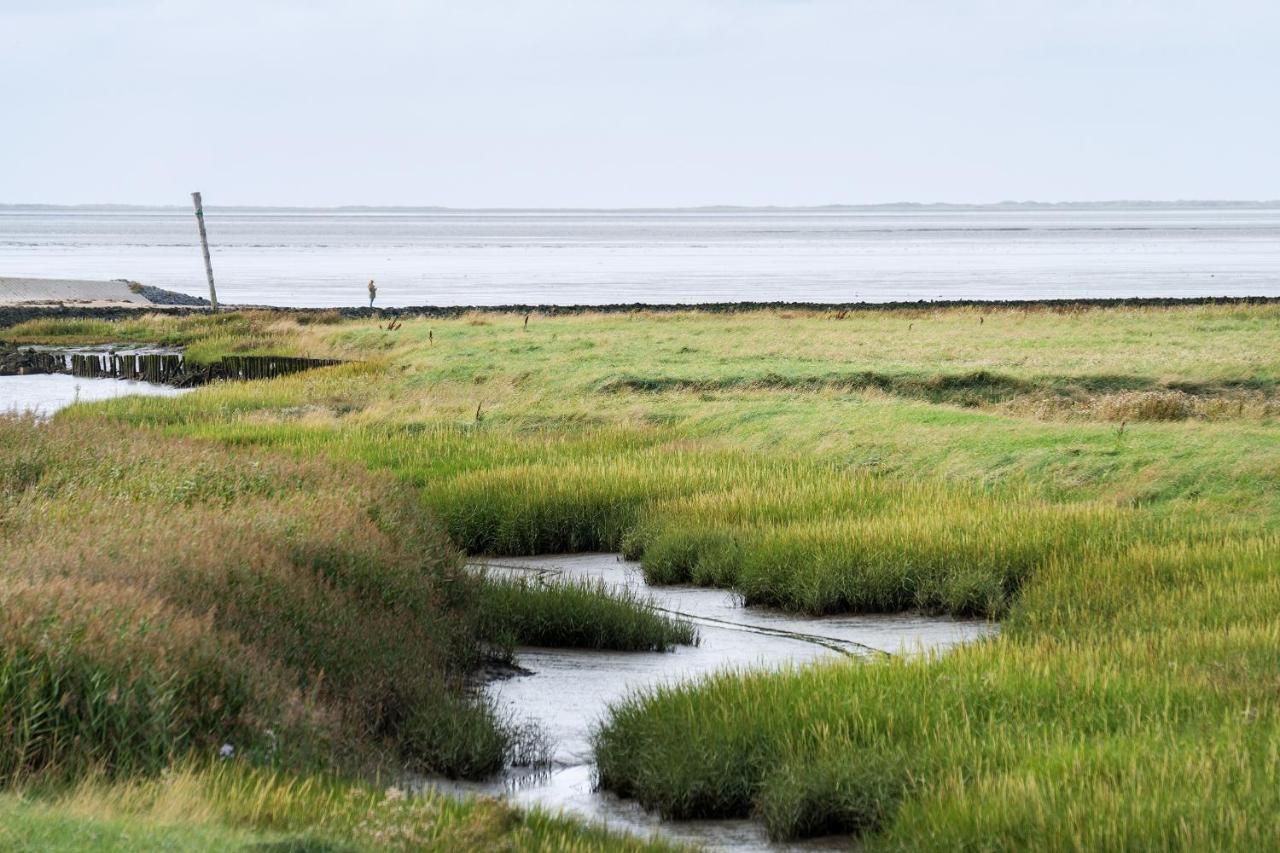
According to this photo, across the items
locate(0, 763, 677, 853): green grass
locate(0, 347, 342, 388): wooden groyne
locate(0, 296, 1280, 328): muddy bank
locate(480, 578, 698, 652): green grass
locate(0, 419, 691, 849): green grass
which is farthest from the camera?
locate(0, 296, 1280, 328): muddy bank

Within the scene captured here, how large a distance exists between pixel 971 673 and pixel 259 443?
49.1 feet

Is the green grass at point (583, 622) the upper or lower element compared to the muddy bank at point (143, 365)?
upper

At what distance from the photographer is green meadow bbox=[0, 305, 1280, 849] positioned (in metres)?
7.66

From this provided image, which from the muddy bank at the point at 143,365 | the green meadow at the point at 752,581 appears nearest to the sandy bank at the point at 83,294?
the muddy bank at the point at 143,365

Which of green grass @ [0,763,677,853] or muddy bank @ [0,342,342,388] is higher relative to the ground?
green grass @ [0,763,677,853]

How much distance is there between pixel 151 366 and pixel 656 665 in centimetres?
3066

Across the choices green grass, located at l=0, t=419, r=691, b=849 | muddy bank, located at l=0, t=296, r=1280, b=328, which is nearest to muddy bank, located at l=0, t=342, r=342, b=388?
muddy bank, located at l=0, t=296, r=1280, b=328

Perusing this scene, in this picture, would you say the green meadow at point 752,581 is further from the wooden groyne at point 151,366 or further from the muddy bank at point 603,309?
the muddy bank at point 603,309

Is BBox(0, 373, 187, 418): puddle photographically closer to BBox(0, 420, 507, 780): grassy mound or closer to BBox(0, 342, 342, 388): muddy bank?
BBox(0, 342, 342, 388): muddy bank

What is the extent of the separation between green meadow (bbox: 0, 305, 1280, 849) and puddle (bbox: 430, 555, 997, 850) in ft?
0.66

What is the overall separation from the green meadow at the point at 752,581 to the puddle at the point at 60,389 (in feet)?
22.1

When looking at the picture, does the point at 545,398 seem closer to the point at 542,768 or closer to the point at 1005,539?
the point at 1005,539

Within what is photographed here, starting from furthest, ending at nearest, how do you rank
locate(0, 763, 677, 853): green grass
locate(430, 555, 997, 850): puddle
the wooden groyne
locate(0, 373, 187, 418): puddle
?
the wooden groyne, locate(0, 373, 187, 418): puddle, locate(430, 555, 997, 850): puddle, locate(0, 763, 677, 853): green grass

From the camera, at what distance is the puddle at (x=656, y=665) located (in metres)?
8.58
